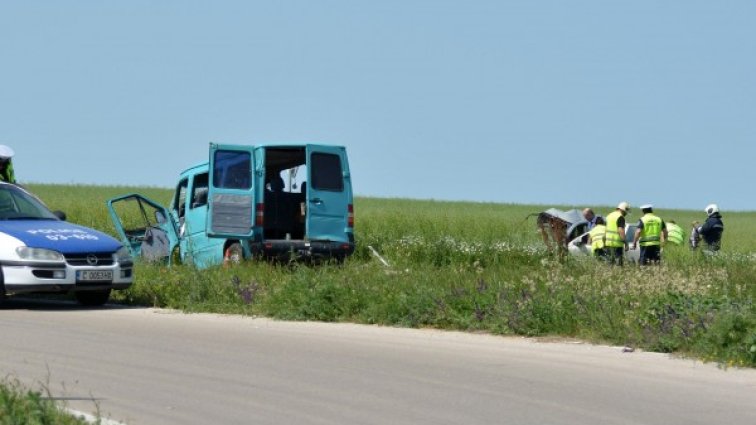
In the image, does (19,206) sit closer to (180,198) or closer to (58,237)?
(58,237)

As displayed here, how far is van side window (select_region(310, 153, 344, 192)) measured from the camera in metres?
25.8

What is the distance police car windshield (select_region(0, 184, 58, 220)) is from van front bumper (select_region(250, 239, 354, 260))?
5695 millimetres

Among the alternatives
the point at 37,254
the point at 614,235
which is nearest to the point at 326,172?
the point at 614,235

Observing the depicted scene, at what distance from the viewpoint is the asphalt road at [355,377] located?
9492 mm

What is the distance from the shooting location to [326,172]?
26047mm

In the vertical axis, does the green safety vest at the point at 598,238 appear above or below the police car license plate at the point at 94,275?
above

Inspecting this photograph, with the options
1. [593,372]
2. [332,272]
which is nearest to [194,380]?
[593,372]

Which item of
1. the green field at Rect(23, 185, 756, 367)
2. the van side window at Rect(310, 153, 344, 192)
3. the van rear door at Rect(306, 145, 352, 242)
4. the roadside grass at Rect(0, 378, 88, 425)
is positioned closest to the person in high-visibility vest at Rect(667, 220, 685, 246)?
the van rear door at Rect(306, 145, 352, 242)

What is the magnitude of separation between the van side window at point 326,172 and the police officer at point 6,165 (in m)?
6.02

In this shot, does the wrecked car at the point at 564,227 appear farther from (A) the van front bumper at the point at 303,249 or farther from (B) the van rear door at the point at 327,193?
(A) the van front bumper at the point at 303,249

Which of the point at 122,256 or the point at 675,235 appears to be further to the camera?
the point at 675,235

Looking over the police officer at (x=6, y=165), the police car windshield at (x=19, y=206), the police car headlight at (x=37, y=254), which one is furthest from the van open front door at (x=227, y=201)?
the police car headlight at (x=37, y=254)

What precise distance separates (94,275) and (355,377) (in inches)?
298

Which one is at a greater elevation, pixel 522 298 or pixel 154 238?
pixel 154 238
